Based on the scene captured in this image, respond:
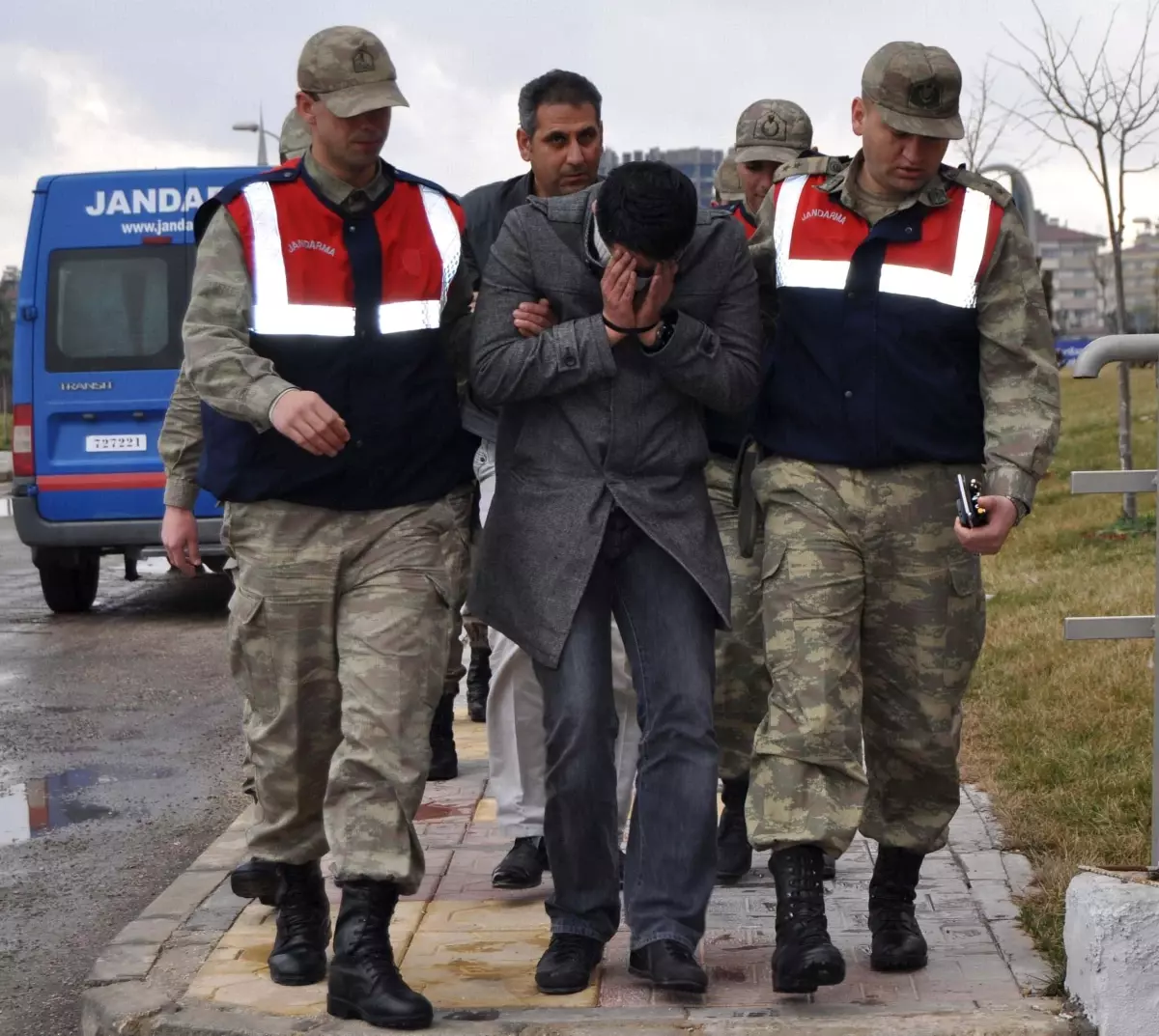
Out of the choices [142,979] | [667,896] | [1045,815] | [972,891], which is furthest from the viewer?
[1045,815]

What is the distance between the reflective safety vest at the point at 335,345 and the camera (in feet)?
14.2

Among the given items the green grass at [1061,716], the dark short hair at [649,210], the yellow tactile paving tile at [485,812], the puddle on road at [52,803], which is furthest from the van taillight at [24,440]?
the dark short hair at [649,210]

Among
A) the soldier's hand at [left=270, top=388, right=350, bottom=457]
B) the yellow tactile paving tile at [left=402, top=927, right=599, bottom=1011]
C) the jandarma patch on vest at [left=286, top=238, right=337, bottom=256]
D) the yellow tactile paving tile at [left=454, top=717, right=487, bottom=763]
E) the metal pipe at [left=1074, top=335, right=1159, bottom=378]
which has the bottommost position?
the yellow tactile paving tile at [left=454, top=717, right=487, bottom=763]

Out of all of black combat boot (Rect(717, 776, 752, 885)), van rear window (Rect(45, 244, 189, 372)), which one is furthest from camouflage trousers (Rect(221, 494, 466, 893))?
van rear window (Rect(45, 244, 189, 372))

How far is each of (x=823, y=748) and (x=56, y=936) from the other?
2.31 m

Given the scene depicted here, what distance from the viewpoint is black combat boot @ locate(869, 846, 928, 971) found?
442 centimetres

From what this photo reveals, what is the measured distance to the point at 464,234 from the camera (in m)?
4.61

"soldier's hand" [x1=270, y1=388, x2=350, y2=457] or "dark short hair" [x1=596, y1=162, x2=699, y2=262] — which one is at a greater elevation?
"dark short hair" [x1=596, y1=162, x2=699, y2=262]

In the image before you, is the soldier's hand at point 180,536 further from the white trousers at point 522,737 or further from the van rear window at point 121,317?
the van rear window at point 121,317

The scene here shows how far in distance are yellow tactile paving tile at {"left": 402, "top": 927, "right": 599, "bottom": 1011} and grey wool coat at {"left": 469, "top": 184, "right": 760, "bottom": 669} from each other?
71 centimetres

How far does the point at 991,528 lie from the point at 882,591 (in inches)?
12.6

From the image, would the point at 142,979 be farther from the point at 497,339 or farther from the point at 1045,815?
the point at 1045,815

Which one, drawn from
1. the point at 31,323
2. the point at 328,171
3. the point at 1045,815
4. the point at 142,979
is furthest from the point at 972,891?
the point at 31,323

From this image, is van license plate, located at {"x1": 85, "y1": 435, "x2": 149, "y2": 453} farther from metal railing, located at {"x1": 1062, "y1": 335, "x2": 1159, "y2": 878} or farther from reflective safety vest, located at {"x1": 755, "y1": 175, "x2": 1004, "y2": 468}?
metal railing, located at {"x1": 1062, "y1": 335, "x2": 1159, "y2": 878}
